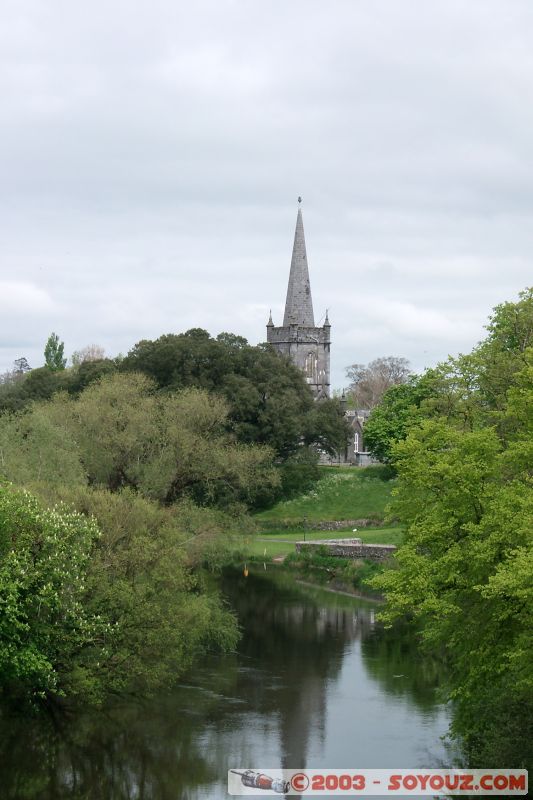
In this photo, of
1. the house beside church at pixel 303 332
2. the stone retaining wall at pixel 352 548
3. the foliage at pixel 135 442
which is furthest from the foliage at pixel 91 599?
the house beside church at pixel 303 332

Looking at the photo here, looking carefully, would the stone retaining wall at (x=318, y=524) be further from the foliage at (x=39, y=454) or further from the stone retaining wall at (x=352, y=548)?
the foliage at (x=39, y=454)

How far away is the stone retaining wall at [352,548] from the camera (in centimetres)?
6700

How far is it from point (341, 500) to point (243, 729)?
5622 cm

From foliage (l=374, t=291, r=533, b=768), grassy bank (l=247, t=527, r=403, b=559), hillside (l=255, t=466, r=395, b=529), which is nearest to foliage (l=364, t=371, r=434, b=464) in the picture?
hillside (l=255, t=466, r=395, b=529)

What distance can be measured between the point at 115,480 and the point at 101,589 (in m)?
25.1

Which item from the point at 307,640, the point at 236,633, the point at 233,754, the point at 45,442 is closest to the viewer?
the point at 233,754

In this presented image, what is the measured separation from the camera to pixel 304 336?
130 meters

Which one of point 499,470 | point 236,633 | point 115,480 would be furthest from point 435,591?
point 115,480

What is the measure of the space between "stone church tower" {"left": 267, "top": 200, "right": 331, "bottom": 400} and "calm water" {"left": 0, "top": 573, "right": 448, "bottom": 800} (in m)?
84.2

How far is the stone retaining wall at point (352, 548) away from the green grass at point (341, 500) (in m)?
11.6

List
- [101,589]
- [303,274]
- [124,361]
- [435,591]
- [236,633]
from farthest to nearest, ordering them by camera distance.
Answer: [303,274] → [124,361] → [236,633] → [101,589] → [435,591]

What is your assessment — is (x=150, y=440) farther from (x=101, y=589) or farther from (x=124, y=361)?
(x=124, y=361)

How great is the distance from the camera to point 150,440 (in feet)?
199

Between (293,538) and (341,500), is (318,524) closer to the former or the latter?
(293,538)
